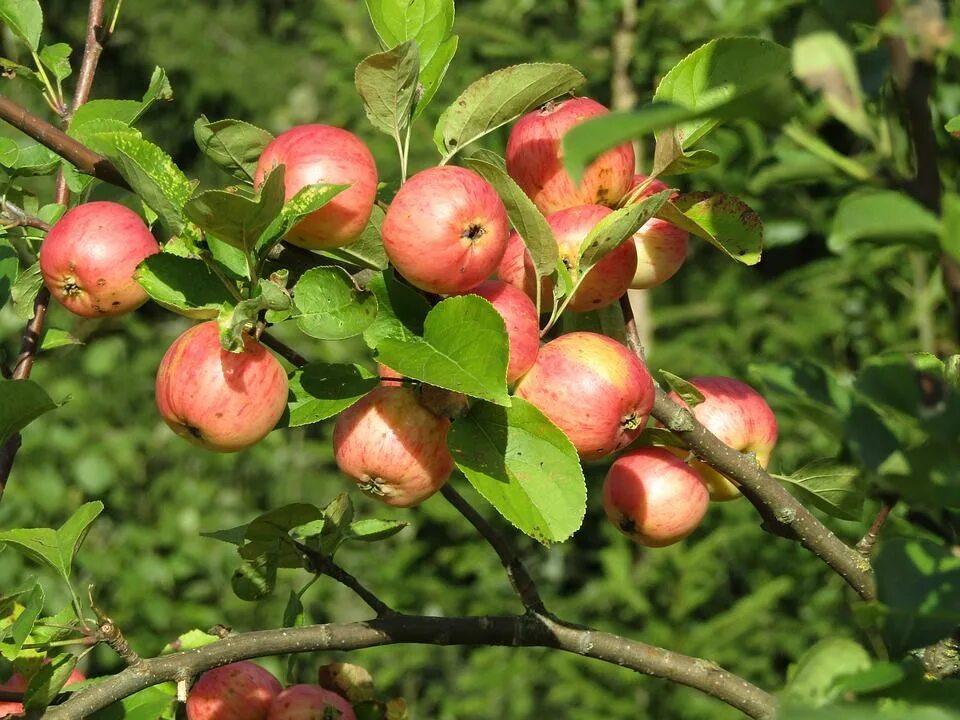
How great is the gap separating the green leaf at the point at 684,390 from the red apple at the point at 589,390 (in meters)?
0.03

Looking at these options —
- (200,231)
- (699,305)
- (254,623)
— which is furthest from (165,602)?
(200,231)

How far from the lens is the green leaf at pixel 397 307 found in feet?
2.85

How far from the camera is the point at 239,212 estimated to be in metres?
0.76

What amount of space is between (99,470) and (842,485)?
2.33m

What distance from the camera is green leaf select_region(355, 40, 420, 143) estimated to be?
87 cm

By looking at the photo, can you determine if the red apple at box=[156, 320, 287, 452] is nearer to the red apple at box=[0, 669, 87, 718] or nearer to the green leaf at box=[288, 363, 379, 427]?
the green leaf at box=[288, 363, 379, 427]

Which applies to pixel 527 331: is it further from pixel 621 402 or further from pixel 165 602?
pixel 165 602

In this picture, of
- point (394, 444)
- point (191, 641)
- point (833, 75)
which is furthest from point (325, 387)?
point (833, 75)


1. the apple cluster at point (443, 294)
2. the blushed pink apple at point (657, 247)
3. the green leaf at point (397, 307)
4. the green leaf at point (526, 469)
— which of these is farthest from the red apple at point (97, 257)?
the blushed pink apple at point (657, 247)

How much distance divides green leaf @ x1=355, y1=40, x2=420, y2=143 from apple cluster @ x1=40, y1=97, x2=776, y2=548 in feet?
0.14

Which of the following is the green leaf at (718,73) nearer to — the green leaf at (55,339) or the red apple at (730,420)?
the red apple at (730,420)

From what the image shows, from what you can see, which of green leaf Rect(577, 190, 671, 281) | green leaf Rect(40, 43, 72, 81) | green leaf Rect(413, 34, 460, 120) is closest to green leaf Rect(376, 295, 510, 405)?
green leaf Rect(577, 190, 671, 281)

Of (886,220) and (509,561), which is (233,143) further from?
(886,220)

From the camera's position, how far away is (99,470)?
2889mm
